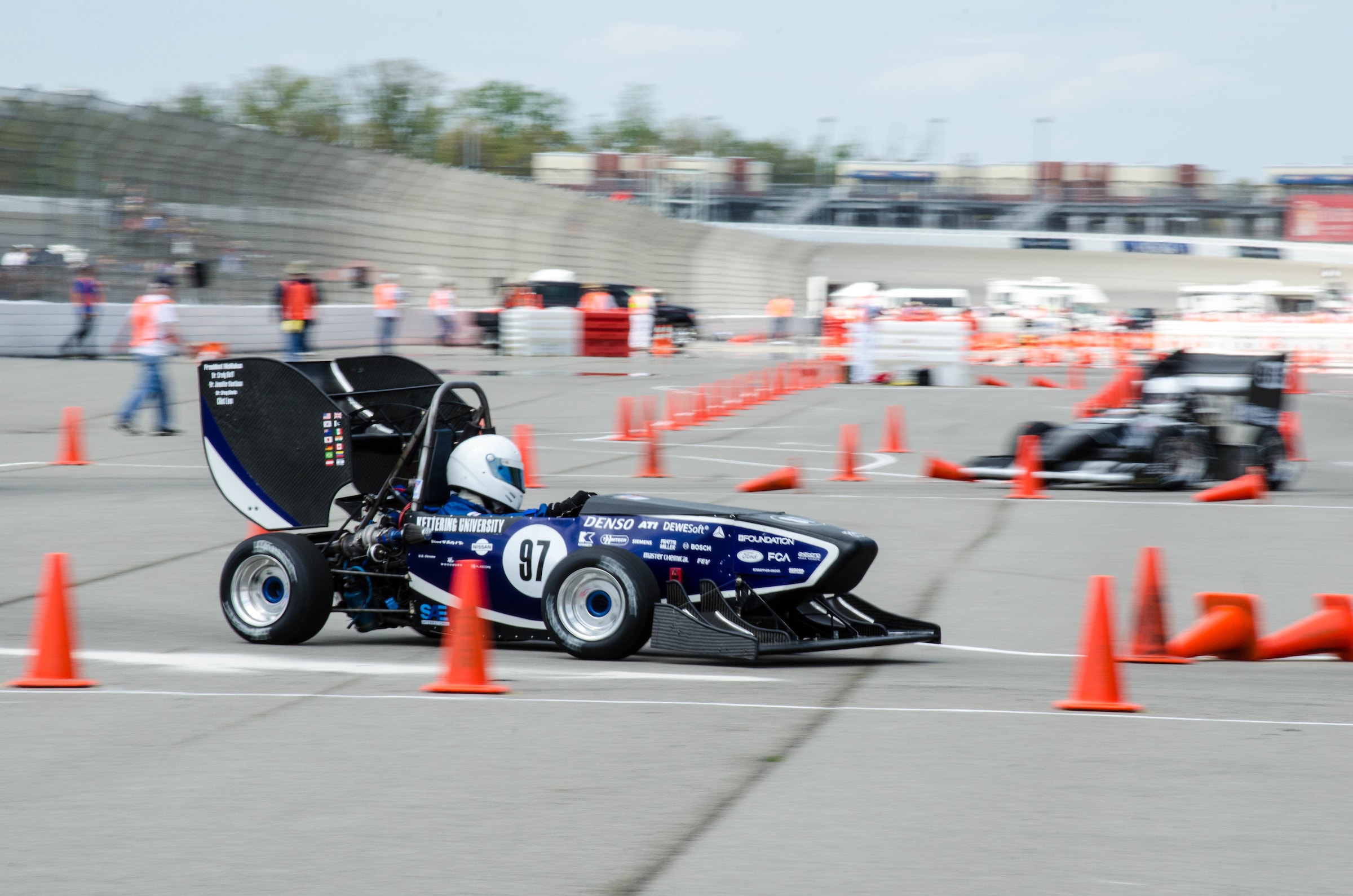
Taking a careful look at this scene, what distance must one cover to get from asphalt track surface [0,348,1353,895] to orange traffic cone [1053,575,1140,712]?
103 mm

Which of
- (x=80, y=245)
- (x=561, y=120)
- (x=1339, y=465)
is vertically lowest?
(x=1339, y=465)

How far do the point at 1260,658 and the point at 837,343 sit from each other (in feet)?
106

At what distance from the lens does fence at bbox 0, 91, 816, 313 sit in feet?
82.3

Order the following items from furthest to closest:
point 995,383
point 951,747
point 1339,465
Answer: point 995,383, point 1339,465, point 951,747

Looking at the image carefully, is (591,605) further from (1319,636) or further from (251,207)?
(251,207)

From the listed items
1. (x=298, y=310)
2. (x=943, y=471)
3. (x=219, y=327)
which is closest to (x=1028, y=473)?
(x=943, y=471)

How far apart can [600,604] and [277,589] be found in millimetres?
1834

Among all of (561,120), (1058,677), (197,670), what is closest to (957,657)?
(1058,677)

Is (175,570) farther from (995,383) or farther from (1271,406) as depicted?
(995,383)

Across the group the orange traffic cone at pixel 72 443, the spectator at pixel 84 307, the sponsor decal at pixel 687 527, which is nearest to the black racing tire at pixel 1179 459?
the sponsor decal at pixel 687 527

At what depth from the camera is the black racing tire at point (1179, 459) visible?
1560cm

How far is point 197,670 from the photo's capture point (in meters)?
7.42

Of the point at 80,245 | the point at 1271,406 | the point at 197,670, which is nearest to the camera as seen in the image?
the point at 197,670

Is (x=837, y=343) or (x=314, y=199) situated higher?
(x=314, y=199)
